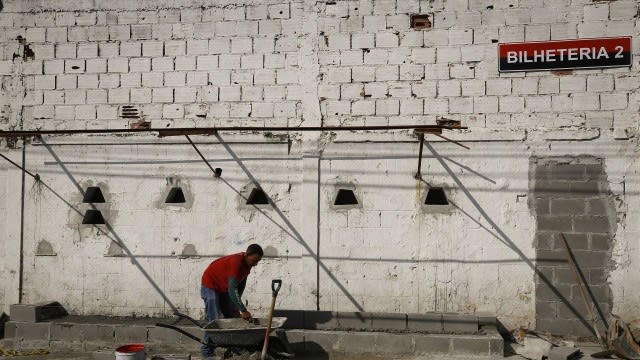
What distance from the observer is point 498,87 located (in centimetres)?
873

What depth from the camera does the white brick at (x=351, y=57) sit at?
9.07m

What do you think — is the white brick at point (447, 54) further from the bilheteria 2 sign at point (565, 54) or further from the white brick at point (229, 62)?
the white brick at point (229, 62)

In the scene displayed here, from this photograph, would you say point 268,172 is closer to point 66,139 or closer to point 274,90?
point 274,90

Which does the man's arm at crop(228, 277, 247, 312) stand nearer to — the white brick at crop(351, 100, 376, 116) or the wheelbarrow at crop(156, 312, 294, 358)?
the wheelbarrow at crop(156, 312, 294, 358)

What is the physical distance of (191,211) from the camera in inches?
367

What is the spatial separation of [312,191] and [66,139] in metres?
4.18

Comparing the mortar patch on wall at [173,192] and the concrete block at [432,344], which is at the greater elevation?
the mortar patch on wall at [173,192]

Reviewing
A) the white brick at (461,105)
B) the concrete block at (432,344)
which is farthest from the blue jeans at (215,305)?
the white brick at (461,105)

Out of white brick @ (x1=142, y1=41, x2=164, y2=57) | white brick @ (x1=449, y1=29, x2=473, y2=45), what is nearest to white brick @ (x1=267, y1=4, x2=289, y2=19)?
white brick @ (x1=142, y1=41, x2=164, y2=57)

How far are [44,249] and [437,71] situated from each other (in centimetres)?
695

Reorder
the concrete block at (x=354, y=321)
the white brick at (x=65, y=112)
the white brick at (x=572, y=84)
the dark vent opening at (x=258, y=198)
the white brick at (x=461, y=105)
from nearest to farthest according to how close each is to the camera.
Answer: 1. the concrete block at (x=354, y=321)
2. the white brick at (x=572, y=84)
3. the white brick at (x=461, y=105)
4. the dark vent opening at (x=258, y=198)
5. the white brick at (x=65, y=112)

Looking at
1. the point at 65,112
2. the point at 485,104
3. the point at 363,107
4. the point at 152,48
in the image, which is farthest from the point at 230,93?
the point at 485,104

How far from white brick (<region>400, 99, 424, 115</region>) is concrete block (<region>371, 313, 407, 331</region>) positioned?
303cm

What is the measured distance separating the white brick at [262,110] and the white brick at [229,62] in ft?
2.37
